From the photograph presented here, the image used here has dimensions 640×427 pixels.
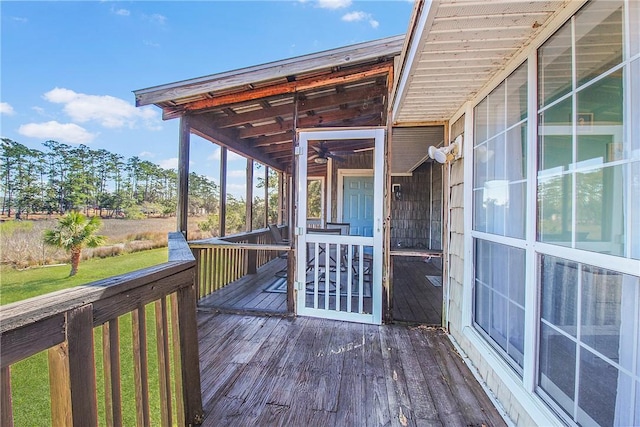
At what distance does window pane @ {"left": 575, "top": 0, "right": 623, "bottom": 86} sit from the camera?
106 centimetres

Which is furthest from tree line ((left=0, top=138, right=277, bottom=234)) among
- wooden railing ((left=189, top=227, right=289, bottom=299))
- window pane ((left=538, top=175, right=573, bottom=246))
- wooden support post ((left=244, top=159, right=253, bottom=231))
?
window pane ((left=538, top=175, right=573, bottom=246))

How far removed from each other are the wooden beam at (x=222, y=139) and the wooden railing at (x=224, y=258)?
4.84 feet

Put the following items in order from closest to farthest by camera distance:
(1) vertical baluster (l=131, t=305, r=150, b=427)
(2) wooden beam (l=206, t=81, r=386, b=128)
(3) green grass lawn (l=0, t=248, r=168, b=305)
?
(1) vertical baluster (l=131, t=305, r=150, b=427)
(2) wooden beam (l=206, t=81, r=386, b=128)
(3) green grass lawn (l=0, t=248, r=168, b=305)

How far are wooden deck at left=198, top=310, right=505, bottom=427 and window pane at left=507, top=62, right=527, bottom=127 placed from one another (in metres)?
1.85

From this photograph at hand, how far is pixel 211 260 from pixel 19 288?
6.65 metres

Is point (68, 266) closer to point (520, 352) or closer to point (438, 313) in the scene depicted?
point (438, 313)

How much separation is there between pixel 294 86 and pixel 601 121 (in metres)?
2.86

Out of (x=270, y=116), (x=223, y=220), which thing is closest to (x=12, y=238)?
(x=223, y=220)

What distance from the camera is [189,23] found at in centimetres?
825

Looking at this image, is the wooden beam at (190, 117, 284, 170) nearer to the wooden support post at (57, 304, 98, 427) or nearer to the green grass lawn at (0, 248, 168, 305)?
the wooden support post at (57, 304, 98, 427)

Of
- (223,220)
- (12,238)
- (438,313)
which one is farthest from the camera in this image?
(12,238)

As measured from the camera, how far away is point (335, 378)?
212 cm

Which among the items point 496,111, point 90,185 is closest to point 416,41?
point 496,111

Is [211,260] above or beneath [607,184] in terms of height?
beneath
